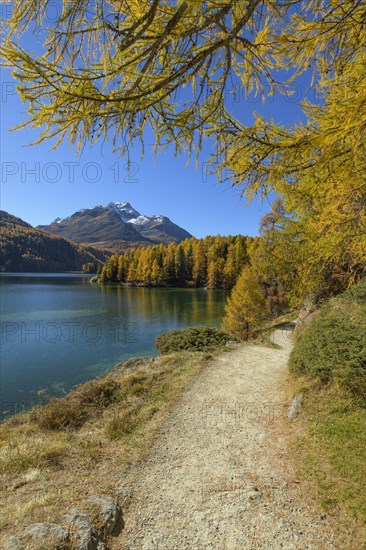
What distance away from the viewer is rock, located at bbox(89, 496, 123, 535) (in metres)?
3.56

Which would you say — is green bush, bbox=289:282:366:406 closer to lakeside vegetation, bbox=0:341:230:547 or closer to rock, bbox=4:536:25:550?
lakeside vegetation, bbox=0:341:230:547

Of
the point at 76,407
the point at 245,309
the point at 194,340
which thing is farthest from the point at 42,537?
the point at 245,309

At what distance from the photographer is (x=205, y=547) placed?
3375mm

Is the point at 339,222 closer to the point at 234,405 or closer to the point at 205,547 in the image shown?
the point at 205,547

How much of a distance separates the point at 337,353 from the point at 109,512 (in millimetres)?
5366

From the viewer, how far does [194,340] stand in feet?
46.2

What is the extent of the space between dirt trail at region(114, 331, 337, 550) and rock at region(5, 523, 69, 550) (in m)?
0.82

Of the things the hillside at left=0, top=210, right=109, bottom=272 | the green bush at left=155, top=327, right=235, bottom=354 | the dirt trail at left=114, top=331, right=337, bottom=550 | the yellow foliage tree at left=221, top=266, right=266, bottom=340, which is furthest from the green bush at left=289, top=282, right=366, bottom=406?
the hillside at left=0, top=210, right=109, bottom=272

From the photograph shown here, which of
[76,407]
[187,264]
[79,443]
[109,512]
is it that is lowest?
[76,407]

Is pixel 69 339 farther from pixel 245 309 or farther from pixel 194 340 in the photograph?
pixel 245 309

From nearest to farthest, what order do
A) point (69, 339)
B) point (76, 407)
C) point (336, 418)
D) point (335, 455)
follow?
point (335, 455) < point (336, 418) < point (76, 407) < point (69, 339)

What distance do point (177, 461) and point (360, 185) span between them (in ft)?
16.9

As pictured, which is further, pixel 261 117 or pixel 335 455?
pixel 335 455

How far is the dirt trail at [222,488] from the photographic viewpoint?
11.4ft
